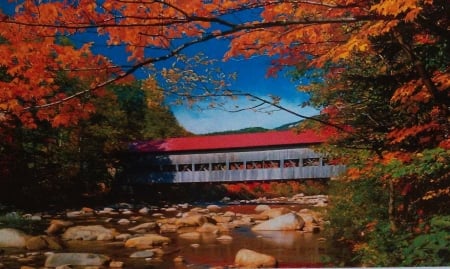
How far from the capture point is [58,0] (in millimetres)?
2555

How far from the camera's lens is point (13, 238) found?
5.34 m

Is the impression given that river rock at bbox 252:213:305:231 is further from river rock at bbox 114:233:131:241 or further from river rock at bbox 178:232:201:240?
river rock at bbox 114:233:131:241

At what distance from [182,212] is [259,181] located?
1.56 metres

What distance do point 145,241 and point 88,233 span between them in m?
0.81

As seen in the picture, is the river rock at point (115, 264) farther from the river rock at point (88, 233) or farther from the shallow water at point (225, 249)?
the river rock at point (88, 233)

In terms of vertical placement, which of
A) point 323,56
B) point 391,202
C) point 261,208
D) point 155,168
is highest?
point 323,56

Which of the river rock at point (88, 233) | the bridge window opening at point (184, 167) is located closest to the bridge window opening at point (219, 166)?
the bridge window opening at point (184, 167)

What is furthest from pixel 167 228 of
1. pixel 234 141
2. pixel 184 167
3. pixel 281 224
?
pixel 234 141

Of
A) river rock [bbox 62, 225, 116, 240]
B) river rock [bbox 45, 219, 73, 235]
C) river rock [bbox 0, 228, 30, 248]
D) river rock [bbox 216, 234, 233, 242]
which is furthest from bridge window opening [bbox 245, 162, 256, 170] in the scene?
river rock [bbox 0, 228, 30, 248]

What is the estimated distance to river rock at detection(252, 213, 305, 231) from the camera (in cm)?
545

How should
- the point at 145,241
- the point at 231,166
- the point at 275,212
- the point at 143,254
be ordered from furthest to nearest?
1. the point at 145,241
2. the point at 275,212
3. the point at 143,254
4. the point at 231,166

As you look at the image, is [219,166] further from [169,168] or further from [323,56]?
[323,56]

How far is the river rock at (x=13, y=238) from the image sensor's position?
17.3 ft

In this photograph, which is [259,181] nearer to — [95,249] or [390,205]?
[390,205]
